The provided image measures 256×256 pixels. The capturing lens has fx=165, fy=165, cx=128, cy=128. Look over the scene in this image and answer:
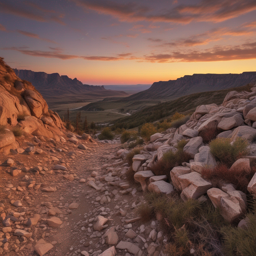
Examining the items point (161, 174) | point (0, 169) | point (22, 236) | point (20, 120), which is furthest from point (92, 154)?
point (22, 236)

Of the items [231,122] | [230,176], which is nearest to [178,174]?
[230,176]

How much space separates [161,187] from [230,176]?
2.09m

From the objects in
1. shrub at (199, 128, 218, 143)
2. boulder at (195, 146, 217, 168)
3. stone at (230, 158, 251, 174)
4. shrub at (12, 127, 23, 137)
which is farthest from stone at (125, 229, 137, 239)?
shrub at (12, 127, 23, 137)

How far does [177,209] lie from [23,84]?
1382 centimetres

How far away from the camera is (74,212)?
19.7 ft

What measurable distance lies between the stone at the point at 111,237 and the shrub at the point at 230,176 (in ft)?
9.86

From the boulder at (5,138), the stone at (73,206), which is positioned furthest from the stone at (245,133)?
the boulder at (5,138)

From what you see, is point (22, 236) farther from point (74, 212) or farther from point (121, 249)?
point (121, 249)

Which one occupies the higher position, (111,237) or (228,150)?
(228,150)

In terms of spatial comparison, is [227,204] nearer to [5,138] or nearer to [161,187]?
[161,187]

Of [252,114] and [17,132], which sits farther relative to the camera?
[17,132]

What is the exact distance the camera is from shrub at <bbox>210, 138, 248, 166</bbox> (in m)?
5.11

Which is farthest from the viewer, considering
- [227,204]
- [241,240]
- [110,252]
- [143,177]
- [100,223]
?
[143,177]

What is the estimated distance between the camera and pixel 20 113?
35.4ft
